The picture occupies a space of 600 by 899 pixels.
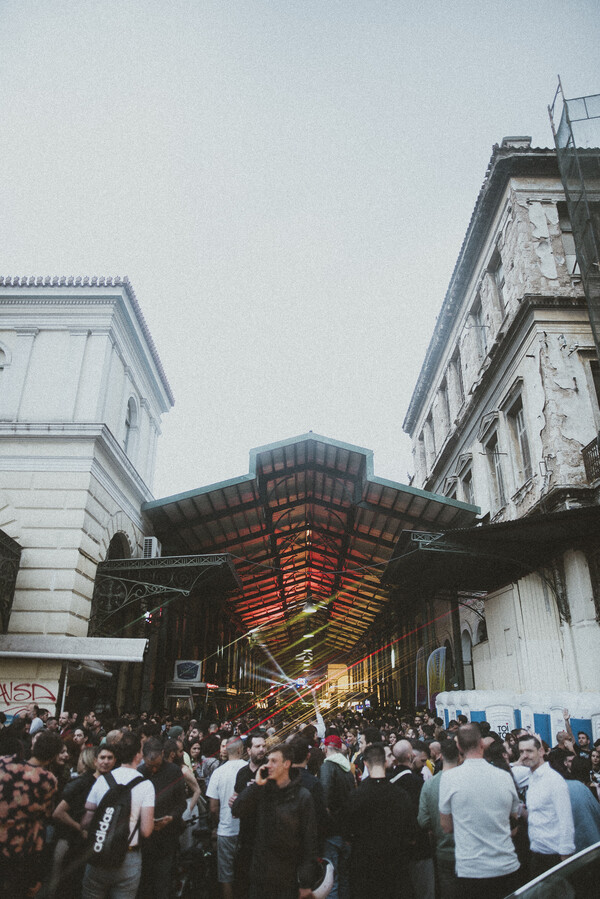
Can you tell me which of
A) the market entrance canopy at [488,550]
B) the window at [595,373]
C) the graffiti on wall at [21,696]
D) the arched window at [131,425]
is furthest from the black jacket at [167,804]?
the arched window at [131,425]

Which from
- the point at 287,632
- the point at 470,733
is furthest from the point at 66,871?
the point at 287,632

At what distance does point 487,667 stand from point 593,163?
44.4 ft

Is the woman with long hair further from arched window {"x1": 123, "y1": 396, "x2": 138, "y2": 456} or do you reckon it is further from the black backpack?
arched window {"x1": 123, "y1": 396, "x2": 138, "y2": 456}

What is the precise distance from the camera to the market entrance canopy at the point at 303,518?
17391 millimetres

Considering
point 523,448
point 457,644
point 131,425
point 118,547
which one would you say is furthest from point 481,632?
point 131,425

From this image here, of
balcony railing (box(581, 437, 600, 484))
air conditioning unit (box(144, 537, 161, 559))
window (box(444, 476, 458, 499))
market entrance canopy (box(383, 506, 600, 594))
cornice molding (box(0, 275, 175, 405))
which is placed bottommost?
market entrance canopy (box(383, 506, 600, 594))

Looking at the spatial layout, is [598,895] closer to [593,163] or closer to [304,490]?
[593,163]

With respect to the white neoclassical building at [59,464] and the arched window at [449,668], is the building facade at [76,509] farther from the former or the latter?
the arched window at [449,668]

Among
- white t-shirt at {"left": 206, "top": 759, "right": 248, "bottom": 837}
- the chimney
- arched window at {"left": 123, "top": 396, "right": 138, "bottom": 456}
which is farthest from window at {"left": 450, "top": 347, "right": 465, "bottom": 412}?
white t-shirt at {"left": 206, "top": 759, "right": 248, "bottom": 837}

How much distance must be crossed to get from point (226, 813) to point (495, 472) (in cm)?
1473

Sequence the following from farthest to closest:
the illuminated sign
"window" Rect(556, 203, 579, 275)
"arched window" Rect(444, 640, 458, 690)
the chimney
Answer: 1. "arched window" Rect(444, 640, 458, 690)
2. the illuminated sign
3. the chimney
4. "window" Rect(556, 203, 579, 275)

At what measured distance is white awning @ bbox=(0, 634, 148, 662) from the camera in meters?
11.7

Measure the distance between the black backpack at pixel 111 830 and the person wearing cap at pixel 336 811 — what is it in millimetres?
1528

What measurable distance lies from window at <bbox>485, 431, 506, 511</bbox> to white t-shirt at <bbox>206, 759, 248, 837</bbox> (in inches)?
535
